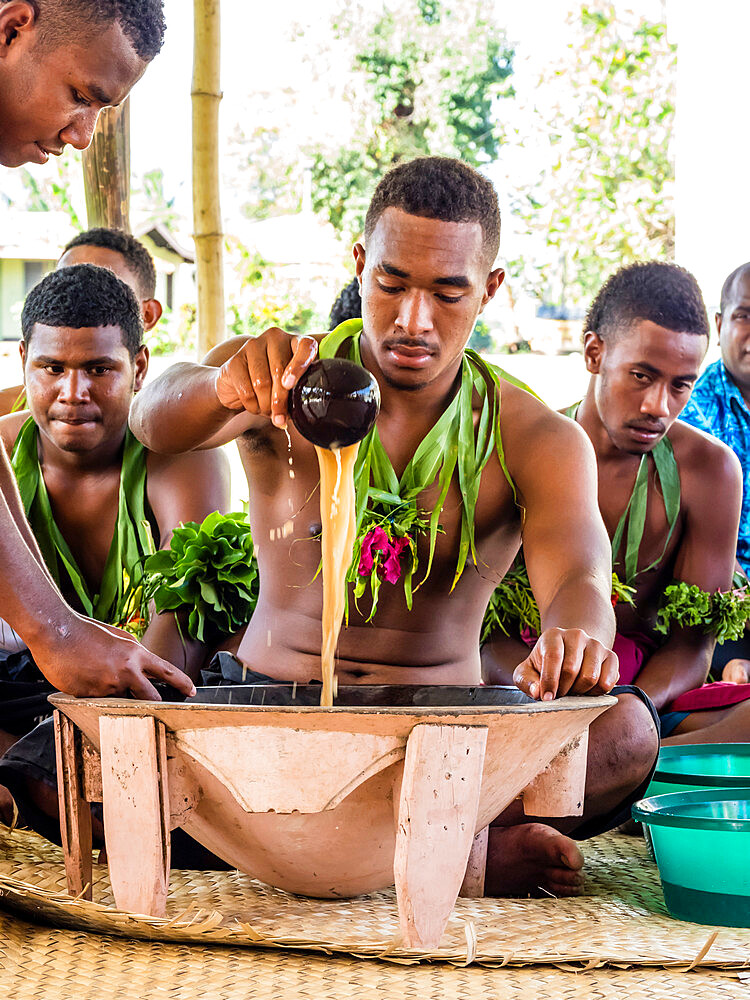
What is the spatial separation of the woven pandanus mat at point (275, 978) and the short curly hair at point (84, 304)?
1729 mm

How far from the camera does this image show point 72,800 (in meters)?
1.94

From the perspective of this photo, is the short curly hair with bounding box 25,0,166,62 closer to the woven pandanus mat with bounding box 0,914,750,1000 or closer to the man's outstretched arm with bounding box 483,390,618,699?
the man's outstretched arm with bounding box 483,390,618,699

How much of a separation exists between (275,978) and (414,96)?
707 inches

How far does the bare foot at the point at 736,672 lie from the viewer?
132 inches

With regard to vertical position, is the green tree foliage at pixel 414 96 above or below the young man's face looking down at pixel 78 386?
above

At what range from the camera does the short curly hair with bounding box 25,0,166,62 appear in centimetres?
188

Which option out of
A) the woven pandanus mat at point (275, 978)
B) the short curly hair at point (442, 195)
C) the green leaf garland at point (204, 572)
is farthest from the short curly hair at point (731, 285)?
the woven pandanus mat at point (275, 978)

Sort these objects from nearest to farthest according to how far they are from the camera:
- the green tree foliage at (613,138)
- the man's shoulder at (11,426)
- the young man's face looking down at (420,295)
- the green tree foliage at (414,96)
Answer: the young man's face looking down at (420,295), the man's shoulder at (11,426), the green tree foliage at (613,138), the green tree foliage at (414,96)

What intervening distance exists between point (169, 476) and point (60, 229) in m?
14.8

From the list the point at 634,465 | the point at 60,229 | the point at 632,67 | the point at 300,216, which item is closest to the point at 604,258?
the point at 632,67

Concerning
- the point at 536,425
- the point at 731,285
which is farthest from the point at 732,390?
the point at 536,425

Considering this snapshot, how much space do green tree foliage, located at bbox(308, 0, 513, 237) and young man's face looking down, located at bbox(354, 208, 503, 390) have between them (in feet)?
50.4

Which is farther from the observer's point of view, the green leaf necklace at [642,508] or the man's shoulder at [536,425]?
the green leaf necklace at [642,508]

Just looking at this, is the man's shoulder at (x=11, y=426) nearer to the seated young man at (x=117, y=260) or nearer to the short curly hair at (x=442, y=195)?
the seated young man at (x=117, y=260)
